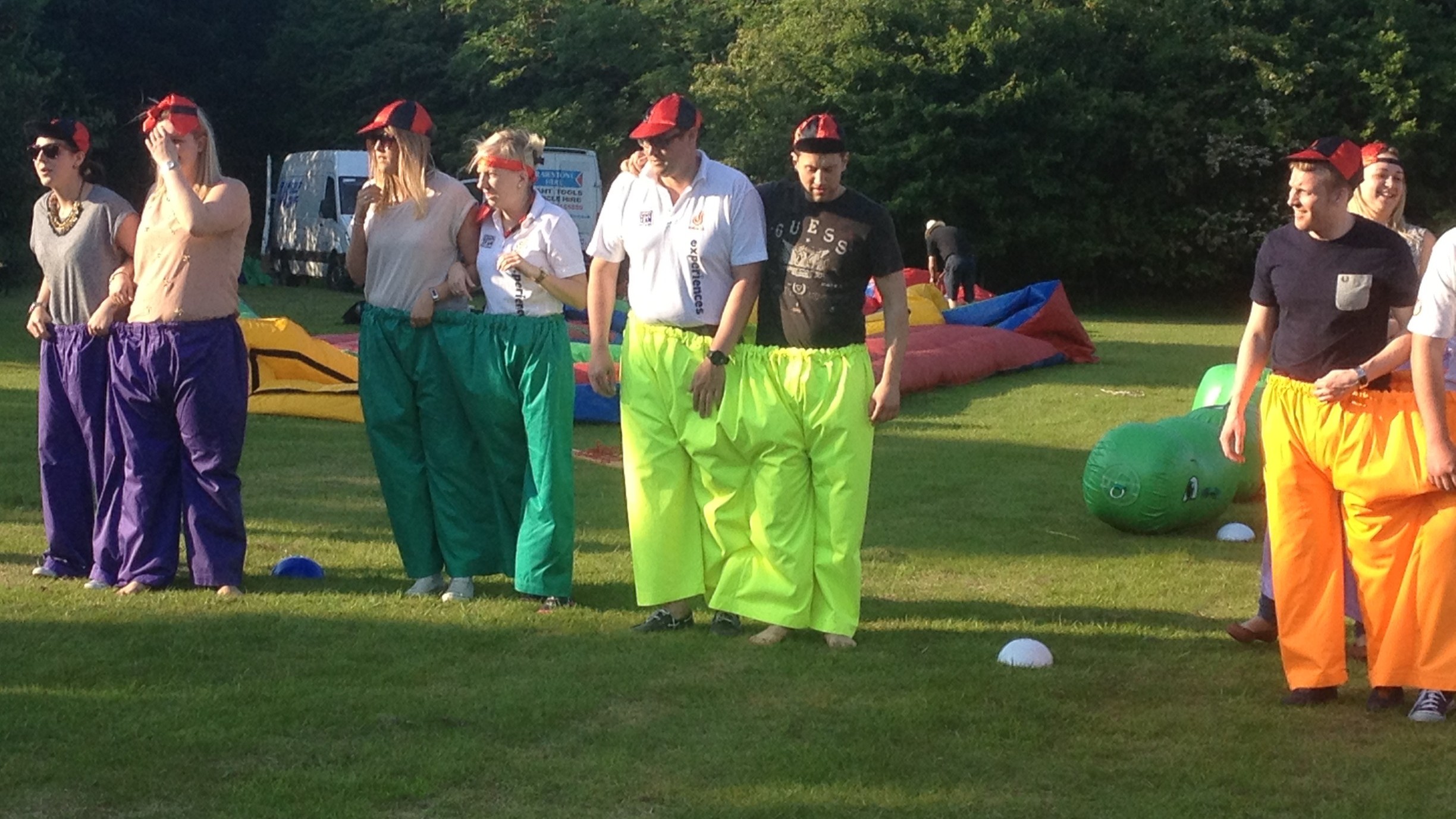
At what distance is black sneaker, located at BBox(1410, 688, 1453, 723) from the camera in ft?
17.7

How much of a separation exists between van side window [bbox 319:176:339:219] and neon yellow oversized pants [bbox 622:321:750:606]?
85.1ft

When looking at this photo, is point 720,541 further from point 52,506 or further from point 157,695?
point 52,506

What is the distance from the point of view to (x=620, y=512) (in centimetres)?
923

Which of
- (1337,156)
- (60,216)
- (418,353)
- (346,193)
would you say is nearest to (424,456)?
(418,353)

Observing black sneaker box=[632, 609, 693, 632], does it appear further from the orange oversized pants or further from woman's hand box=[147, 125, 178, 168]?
woman's hand box=[147, 125, 178, 168]

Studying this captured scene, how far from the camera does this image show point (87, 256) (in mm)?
7176

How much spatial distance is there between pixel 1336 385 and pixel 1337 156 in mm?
725

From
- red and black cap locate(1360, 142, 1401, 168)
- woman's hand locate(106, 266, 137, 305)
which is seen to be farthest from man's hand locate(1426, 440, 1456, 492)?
woman's hand locate(106, 266, 137, 305)

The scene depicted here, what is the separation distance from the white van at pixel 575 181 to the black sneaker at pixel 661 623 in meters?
23.6

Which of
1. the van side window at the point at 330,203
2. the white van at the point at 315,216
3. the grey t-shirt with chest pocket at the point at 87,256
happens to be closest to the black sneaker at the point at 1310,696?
the grey t-shirt with chest pocket at the point at 87,256

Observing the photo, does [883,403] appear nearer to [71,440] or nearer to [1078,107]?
[71,440]

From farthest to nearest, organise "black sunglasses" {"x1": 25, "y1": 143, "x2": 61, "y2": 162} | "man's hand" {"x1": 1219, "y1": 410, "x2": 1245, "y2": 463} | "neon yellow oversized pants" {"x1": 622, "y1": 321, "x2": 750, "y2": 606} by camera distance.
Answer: "black sunglasses" {"x1": 25, "y1": 143, "x2": 61, "y2": 162}, "neon yellow oversized pants" {"x1": 622, "y1": 321, "x2": 750, "y2": 606}, "man's hand" {"x1": 1219, "y1": 410, "x2": 1245, "y2": 463}

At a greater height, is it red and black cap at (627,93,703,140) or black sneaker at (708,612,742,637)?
red and black cap at (627,93,703,140)

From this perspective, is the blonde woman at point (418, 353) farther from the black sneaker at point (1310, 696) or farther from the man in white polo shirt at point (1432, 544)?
the man in white polo shirt at point (1432, 544)
